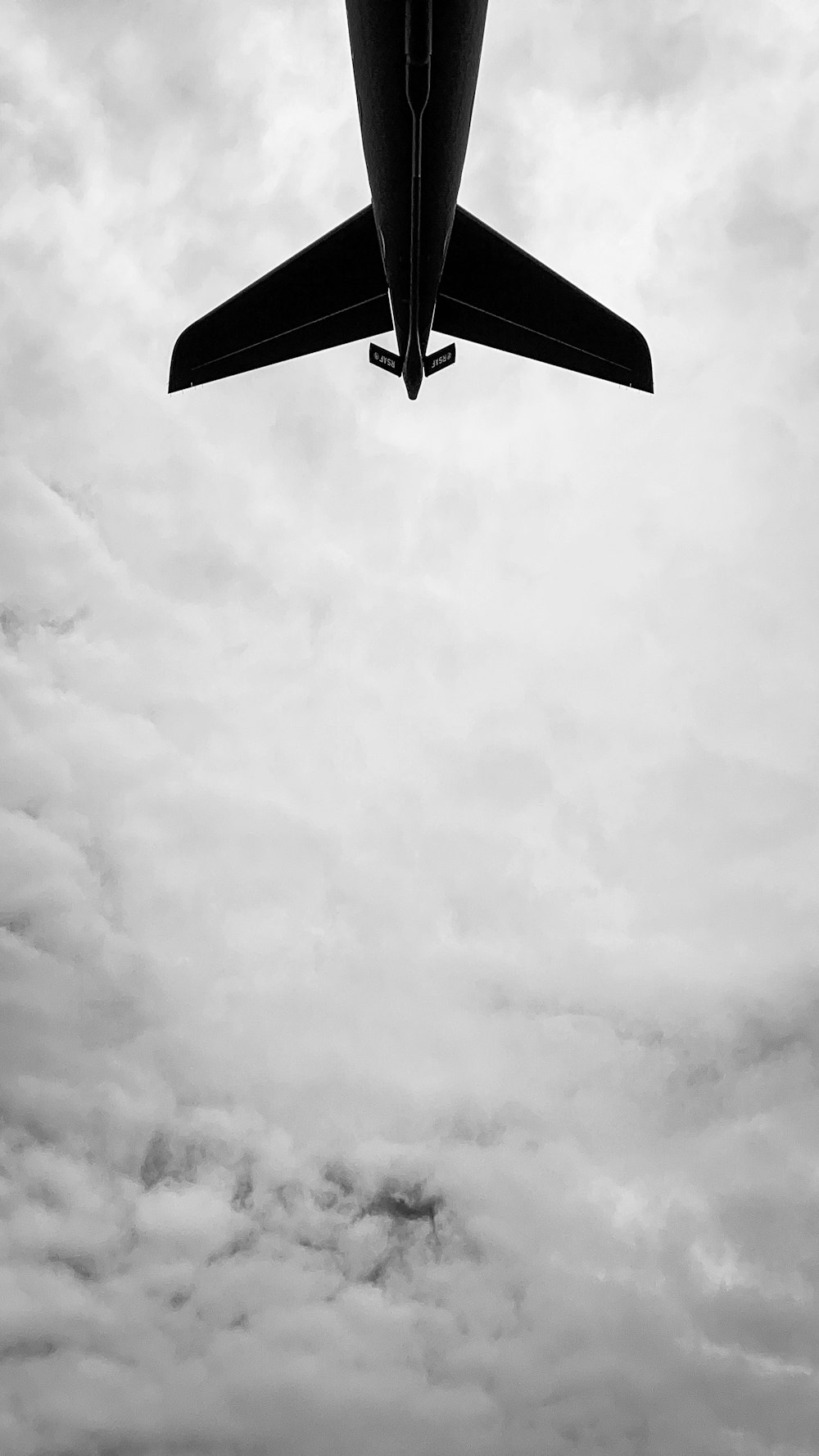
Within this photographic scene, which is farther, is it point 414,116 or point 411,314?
point 411,314

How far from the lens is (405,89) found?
1903cm

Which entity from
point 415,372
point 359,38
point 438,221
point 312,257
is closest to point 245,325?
point 312,257

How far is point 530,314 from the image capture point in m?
27.6

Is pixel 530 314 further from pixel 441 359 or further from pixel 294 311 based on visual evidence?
pixel 294 311

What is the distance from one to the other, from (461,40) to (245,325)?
34.5 feet

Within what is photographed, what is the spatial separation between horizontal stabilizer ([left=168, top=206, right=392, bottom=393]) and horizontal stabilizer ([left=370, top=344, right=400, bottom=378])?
862 millimetres

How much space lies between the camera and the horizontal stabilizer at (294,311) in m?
27.0

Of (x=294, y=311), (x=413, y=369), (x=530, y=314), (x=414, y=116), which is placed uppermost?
(x=530, y=314)

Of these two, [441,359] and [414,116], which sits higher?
[441,359]

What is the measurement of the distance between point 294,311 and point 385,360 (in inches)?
115

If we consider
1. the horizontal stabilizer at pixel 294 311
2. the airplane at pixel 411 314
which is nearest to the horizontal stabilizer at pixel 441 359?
the airplane at pixel 411 314

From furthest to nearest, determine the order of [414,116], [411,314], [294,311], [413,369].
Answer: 1. [413,369]
2. [294,311]
3. [411,314]
4. [414,116]

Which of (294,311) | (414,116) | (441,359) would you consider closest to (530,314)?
(441,359)

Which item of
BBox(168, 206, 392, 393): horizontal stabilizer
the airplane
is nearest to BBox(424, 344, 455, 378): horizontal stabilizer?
the airplane
